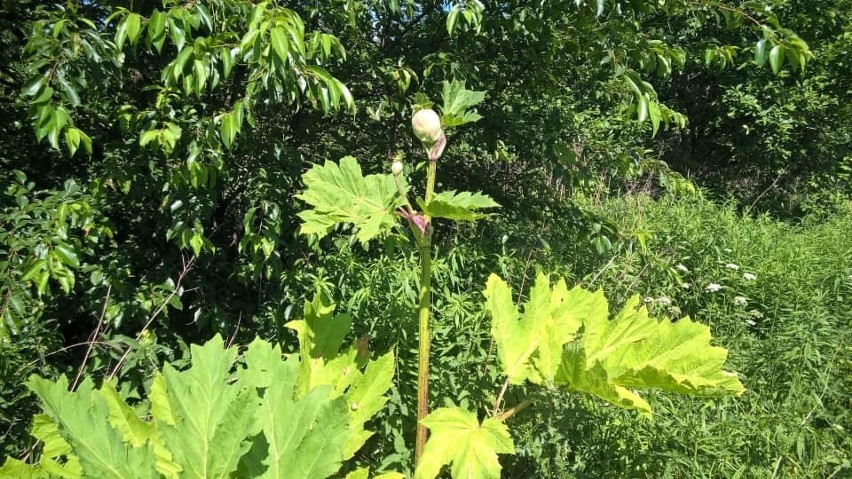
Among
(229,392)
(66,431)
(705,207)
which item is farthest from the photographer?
(705,207)

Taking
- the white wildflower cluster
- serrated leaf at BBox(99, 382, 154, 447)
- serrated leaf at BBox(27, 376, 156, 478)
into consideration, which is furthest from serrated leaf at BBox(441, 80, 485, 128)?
the white wildflower cluster

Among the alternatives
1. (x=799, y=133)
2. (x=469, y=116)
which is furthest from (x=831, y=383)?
(x=799, y=133)

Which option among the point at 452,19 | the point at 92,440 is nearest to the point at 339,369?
the point at 92,440

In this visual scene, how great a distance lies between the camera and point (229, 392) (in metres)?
1.22

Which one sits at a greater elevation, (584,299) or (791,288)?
(584,299)

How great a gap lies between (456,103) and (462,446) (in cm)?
82

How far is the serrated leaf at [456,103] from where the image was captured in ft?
4.37

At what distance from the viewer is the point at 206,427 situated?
1.14m

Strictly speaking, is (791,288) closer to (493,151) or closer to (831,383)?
(831,383)

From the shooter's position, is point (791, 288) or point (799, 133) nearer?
point (791, 288)

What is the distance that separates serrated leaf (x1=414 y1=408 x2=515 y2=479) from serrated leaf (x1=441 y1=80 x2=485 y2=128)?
70 centimetres

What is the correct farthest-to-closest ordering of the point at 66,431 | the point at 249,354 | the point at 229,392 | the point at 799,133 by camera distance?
1. the point at 799,133
2. the point at 249,354
3. the point at 229,392
4. the point at 66,431

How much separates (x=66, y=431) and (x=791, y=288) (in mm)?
3932

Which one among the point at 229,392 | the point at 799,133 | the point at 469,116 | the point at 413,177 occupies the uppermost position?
the point at 469,116
